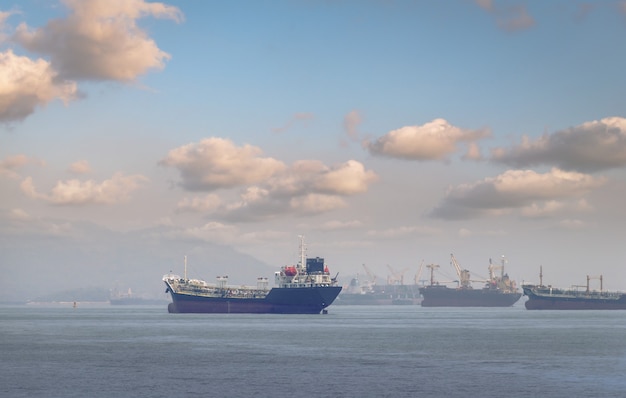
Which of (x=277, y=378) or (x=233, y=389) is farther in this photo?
(x=277, y=378)

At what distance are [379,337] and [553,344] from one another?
33.6 metres

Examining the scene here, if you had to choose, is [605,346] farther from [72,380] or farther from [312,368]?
[72,380]

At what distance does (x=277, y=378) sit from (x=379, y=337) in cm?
7169

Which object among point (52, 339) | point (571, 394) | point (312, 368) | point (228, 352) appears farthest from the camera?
point (52, 339)

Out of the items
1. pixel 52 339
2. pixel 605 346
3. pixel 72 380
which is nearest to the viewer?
pixel 72 380

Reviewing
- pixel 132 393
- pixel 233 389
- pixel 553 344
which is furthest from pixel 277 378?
pixel 553 344

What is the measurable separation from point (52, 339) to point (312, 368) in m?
75.0

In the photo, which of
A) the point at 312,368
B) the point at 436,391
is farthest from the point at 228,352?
the point at 436,391

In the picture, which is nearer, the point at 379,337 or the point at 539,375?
the point at 539,375

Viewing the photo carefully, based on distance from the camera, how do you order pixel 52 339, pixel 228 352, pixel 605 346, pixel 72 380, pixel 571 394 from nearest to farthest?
pixel 571 394, pixel 72 380, pixel 228 352, pixel 605 346, pixel 52 339

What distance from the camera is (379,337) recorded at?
15525 cm

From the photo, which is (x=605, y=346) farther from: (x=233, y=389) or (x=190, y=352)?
(x=233, y=389)

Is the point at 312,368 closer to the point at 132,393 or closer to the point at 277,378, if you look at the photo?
the point at 277,378

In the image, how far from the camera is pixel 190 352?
11794cm
